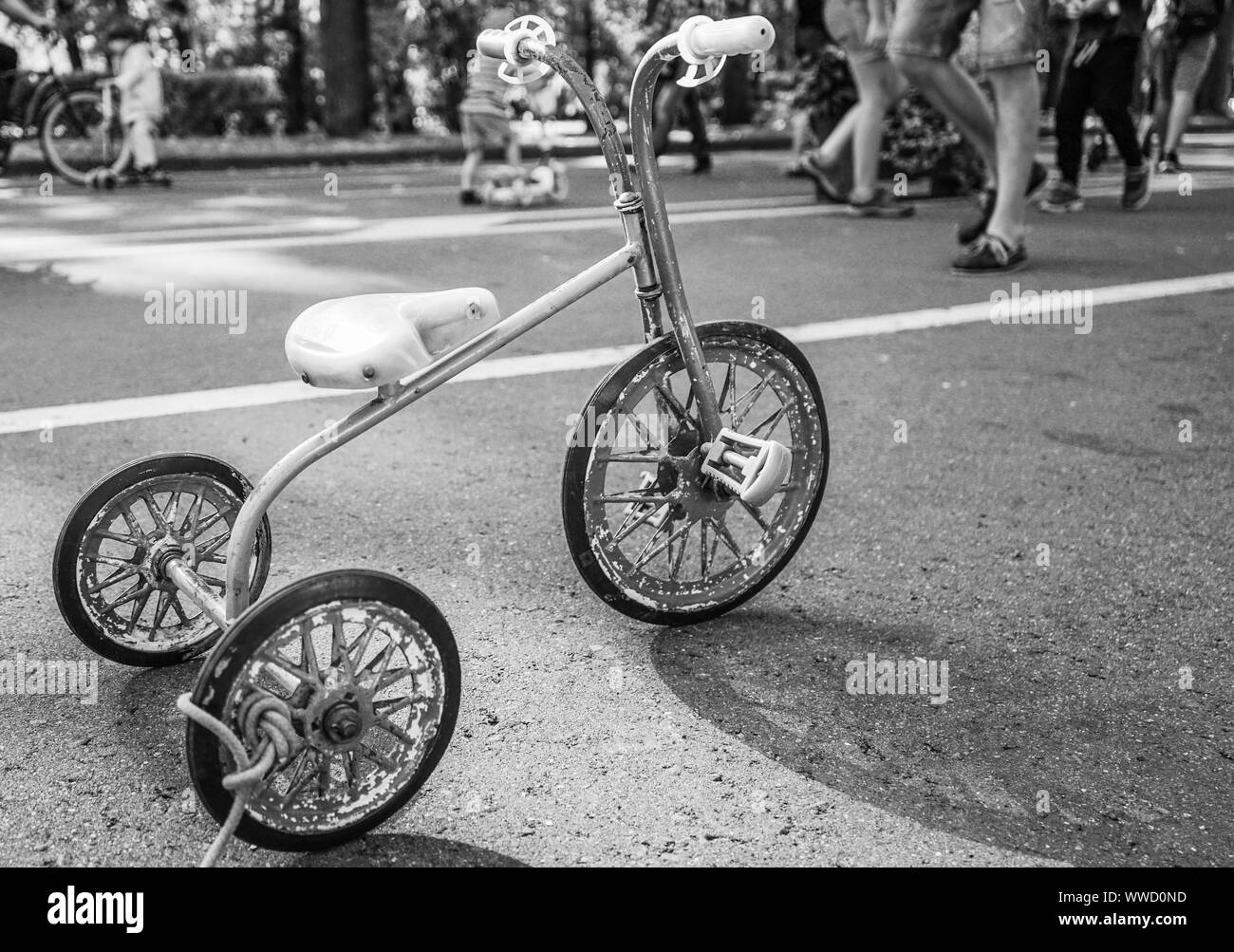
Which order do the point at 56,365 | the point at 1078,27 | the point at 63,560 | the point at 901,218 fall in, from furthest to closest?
the point at 1078,27 → the point at 901,218 → the point at 56,365 → the point at 63,560

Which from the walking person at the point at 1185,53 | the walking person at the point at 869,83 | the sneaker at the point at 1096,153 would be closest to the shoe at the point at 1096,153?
the sneaker at the point at 1096,153

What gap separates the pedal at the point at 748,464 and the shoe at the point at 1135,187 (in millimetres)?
7160

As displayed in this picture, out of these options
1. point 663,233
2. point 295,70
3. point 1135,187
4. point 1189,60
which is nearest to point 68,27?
point 295,70

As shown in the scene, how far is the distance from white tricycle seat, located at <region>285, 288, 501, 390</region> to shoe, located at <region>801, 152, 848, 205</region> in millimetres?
7019

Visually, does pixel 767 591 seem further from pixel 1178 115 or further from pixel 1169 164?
pixel 1169 164

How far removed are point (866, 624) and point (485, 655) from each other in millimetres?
896

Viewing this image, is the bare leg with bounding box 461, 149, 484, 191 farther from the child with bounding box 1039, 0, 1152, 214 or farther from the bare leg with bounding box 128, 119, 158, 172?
the child with bounding box 1039, 0, 1152, 214

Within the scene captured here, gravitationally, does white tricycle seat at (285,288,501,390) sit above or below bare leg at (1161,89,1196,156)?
below

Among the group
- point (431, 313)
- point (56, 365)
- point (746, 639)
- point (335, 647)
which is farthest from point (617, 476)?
point (56, 365)

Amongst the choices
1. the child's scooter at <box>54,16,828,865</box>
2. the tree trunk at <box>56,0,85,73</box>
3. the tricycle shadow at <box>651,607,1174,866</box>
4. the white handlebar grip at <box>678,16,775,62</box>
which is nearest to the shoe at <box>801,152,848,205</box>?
the child's scooter at <box>54,16,828,865</box>

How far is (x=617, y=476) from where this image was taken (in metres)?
3.51

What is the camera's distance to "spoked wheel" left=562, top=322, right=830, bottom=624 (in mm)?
2770

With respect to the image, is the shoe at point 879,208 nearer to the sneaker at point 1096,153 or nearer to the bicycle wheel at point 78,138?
the sneaker at point 1096,153

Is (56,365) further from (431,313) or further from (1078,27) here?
(1078,27)
